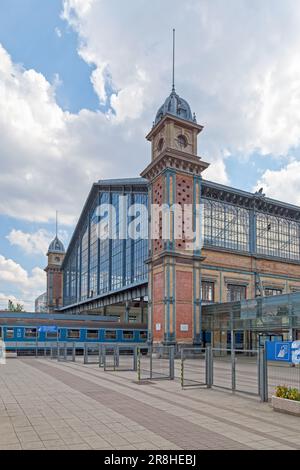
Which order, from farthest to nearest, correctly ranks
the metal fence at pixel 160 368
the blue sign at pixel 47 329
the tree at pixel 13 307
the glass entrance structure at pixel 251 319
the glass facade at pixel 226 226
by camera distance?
the tree at pixel 13 307 < the glass facade at pixel 226 226 < the blue sign at pixel 47 329 < the glass entrance structure at pixel 251 319 < the metal fence at pixel 160 368

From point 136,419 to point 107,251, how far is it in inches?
2729

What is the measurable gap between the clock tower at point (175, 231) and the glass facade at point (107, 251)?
49.0 feet

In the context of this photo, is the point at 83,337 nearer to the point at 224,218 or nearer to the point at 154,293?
the point at 154,293

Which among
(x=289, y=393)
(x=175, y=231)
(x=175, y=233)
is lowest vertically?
(x=289, y=393)

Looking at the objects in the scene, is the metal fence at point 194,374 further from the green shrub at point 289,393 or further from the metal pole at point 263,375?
the green shrub at point 289,393

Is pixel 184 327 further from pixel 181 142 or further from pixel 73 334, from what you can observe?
pixel 181 142

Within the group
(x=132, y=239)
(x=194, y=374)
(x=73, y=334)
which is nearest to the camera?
(x=194, y=374)

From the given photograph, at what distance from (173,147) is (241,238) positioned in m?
14.6

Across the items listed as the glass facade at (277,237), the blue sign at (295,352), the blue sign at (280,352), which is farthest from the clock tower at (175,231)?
the blue sign at (295,352)

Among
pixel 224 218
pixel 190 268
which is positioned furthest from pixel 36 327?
pixel 224 218

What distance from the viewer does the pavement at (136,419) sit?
865 centimetres

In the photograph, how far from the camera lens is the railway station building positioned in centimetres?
4309

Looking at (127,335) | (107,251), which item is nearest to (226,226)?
(127,335)

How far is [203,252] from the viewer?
159ft
